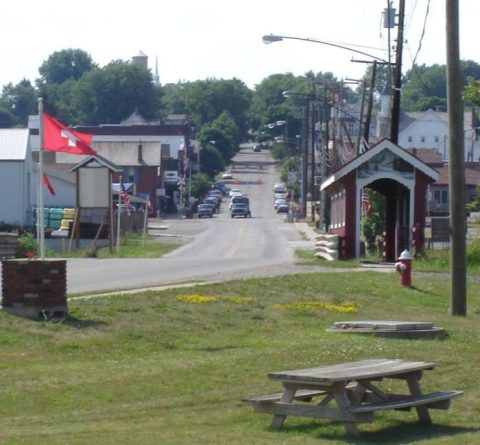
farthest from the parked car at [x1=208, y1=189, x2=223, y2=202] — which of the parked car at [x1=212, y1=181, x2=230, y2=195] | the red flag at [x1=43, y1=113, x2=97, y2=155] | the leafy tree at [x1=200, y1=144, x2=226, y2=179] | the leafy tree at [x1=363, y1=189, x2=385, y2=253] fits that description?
the red flag at [x1=43, y1=113, x2=97, y2=155]

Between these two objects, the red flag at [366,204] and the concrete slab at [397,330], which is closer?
the concrete slab at [397,330]

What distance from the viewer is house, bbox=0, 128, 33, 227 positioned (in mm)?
66125

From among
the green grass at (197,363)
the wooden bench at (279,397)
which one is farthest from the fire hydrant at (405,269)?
the wooden bench at (279,397)

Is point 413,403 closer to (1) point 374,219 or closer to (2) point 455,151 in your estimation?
(2) point 455,151

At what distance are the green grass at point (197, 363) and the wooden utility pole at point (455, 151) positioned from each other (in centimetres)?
86

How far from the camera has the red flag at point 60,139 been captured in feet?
61.7

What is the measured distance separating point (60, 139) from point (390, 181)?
68.7 feet

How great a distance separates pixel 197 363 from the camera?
612 inches

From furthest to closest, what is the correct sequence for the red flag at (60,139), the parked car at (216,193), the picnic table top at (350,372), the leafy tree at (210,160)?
the leafy tree at (210,160) → the parked car at (216,193) → the red flag at (60,139) → the picnic table top at (350,372)

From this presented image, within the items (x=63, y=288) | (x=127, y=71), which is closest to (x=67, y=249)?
(x=63, y=288)

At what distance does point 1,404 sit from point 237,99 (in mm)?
186031

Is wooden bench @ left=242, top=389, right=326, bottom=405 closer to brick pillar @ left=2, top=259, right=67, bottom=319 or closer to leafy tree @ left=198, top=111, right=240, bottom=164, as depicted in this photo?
brick pillar @ left=2, top=259, right=67, bottom=319

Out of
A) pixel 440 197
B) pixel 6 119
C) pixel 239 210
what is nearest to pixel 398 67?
pixel 440 197

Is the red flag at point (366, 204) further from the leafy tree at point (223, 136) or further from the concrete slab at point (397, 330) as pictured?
the leafy tree at point (223, 136)
